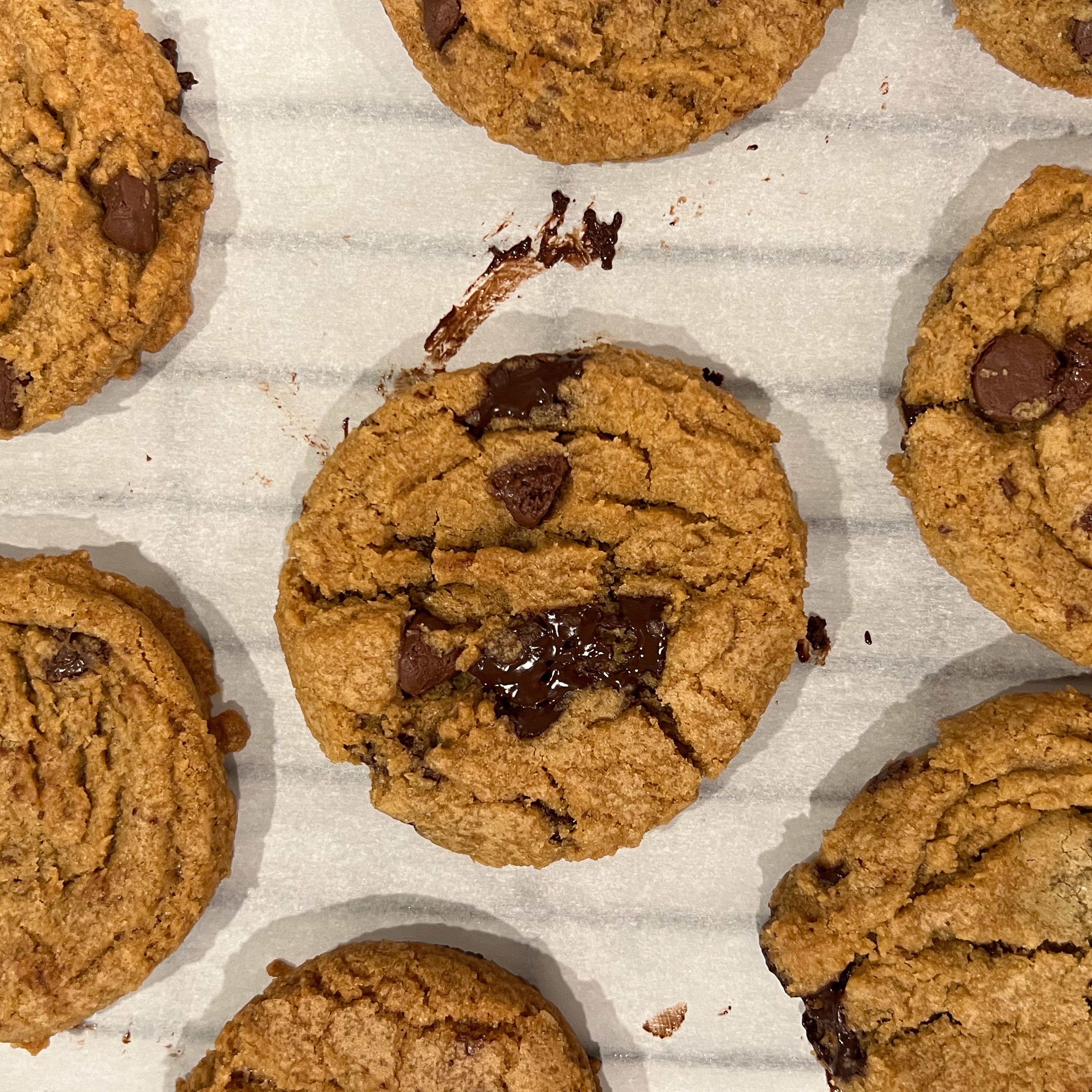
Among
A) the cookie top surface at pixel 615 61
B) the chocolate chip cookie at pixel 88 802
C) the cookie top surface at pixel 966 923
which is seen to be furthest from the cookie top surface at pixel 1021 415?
the chocolate chip cookie at pixel 88 802

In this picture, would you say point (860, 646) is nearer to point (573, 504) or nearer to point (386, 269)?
point (573, 504)

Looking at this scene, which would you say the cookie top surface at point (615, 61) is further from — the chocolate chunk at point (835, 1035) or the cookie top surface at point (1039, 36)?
the chocolate chunk at point (835, 1035)

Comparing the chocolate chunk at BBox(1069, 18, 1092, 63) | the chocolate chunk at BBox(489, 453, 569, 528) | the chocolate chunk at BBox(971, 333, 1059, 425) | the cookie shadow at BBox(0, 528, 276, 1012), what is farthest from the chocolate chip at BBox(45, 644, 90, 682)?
the chocolate chunk at BBox(1069, 18, 1092, 63)

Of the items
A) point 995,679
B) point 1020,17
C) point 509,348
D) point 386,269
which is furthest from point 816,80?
point 995,679

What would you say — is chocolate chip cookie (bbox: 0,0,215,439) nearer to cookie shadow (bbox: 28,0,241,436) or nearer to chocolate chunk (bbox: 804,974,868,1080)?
cookie shadow (bbox: 28,0,241,436)

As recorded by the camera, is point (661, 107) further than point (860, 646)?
No
